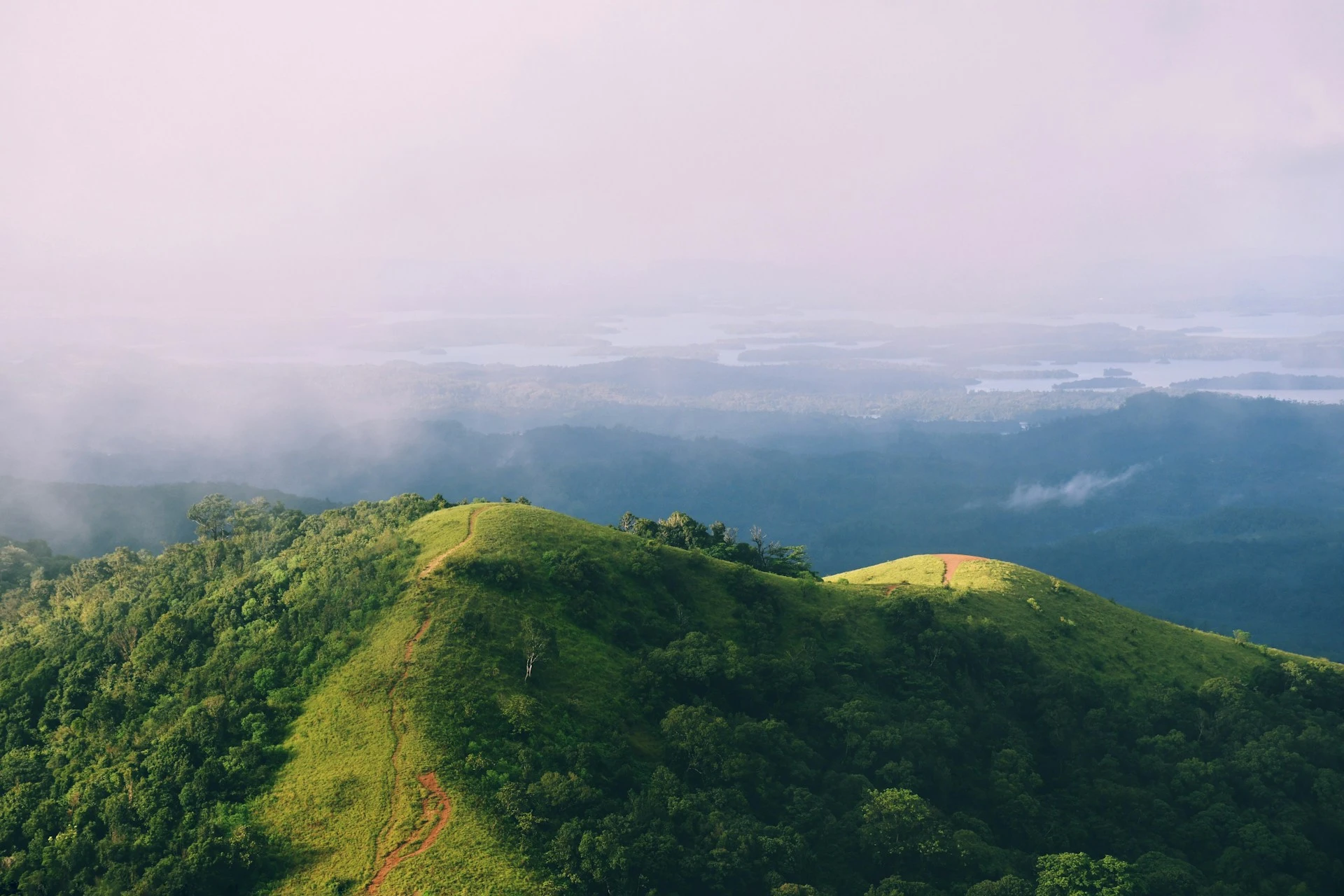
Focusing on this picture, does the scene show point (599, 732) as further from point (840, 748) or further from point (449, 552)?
point (449, 552)

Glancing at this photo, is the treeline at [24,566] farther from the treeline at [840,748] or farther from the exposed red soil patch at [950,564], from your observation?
the exposed red soil patch at [950,564]

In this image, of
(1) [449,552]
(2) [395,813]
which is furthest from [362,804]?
(1) [449,552]

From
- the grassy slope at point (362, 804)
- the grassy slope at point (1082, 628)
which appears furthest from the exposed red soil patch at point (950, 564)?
the grassy slope at point (362, 804)

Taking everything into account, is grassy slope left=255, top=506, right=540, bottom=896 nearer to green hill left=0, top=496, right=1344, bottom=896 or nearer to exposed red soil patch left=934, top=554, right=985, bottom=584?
green hill left=0, top=496, right=1344, bottom=896

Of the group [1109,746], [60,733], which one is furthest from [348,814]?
[1109,746]

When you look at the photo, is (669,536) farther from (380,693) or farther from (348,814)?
(348,814)

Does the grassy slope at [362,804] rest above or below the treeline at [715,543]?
below

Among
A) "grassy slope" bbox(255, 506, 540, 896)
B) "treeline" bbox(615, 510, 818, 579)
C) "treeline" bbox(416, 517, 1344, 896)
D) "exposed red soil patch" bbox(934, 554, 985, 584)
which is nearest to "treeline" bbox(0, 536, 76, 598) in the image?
"grassy slope" bbox(255, 506, 540, 896)
